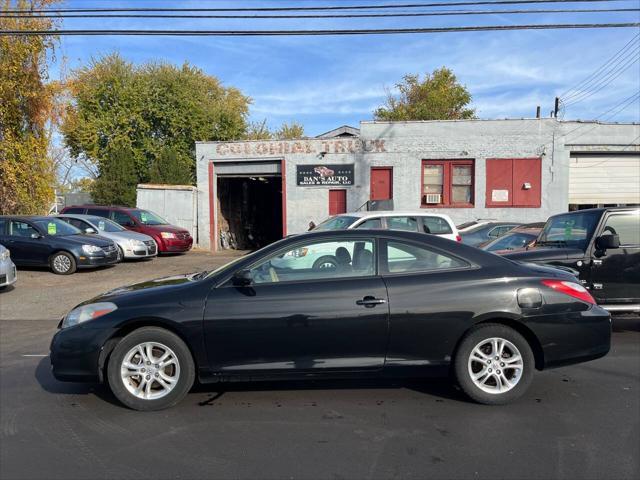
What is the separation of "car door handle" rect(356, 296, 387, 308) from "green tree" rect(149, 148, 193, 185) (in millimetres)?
23700

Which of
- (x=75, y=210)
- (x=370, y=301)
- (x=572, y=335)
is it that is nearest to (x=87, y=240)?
(x=75, y=210)

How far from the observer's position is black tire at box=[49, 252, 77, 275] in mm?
13102

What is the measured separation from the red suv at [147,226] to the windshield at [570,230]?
13.4 metres

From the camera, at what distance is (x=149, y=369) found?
4426 mm

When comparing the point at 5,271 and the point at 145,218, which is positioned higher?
the point at 145,218

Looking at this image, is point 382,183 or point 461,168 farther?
point 382,183

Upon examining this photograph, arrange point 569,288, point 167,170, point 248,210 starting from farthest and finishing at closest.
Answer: point 167,170 < point 248,210 < point 569,288

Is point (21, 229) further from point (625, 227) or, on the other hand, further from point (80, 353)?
point (625, 227)

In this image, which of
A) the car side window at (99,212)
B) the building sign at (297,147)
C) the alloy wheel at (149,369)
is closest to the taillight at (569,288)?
the alloy wheel at (149,369)

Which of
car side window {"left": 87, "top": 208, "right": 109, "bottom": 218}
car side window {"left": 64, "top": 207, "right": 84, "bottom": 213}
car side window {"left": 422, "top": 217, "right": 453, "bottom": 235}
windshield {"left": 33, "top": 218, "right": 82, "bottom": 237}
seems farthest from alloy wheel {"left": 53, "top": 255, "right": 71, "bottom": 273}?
car side window {"left": 422, "top": 217, "right": 453, "bottom": 235}

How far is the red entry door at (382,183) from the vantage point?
2094cm

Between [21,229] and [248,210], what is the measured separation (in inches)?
525

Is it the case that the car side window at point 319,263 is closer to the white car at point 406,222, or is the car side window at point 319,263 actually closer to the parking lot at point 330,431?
the parking lot at point 330,431

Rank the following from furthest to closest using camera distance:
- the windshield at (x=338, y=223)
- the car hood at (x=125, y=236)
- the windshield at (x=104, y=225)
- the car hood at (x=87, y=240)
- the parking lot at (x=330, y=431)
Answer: the windshield at (x=104, y=225)
the car hood at (x=125, y=236)
the car hood at (x=87, y=240)
the windshield at (x=338, y=223)
the parking lot at (x=330, y=431)
